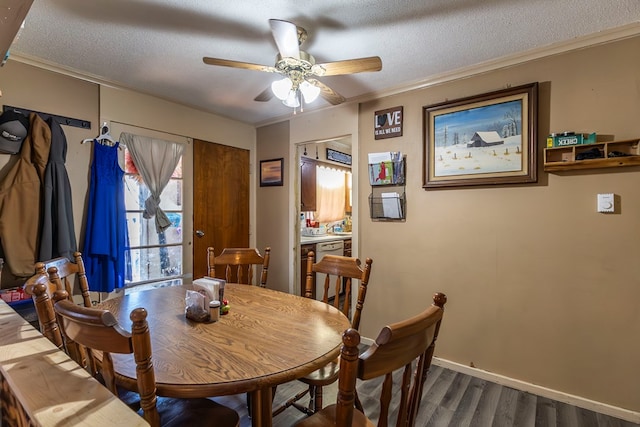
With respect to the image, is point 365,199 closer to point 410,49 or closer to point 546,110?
point 410,49

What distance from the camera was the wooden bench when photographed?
651 millimetres

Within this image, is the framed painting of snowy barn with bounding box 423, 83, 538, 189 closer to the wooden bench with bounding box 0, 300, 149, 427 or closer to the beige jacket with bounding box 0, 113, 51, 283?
the wooden bench with bounding box 0, 300, 149, 427

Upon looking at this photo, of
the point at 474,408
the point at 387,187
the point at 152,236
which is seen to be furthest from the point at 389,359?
A: the point at 152,236

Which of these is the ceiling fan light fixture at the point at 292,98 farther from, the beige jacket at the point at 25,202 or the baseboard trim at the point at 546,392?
the baseboard trim at the point at 546,392

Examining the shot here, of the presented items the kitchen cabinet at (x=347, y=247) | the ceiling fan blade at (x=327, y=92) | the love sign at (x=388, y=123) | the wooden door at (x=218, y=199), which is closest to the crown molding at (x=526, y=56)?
the love sign at (x=388, y=123)

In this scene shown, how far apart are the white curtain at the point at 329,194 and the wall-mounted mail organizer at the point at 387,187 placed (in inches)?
70.3

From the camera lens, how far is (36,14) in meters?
1.72

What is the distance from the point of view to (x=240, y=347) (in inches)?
46.9

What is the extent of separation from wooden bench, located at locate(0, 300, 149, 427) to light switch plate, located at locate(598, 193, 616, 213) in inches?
100

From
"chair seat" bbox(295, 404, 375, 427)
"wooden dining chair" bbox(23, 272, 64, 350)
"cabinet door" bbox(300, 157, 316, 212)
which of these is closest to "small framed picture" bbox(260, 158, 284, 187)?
"cabinet door" bbox(300, 157, 316, 212)

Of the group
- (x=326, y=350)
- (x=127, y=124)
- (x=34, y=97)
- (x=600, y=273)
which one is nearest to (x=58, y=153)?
(x=34, y=97)

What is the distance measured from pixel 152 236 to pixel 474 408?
2982mm

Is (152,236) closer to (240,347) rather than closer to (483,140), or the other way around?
(240,347)

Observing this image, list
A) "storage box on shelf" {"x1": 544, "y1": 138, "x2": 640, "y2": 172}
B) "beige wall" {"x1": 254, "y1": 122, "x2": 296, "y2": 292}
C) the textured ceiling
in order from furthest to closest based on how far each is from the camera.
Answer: "beige wall" {"x1": 254, "y1": 122, "x2": 296, "y2": 292}
"storage box on shelf" {"x1": 544, "y1": 138, "x2": 640, "y2": 172}
the textured ceiling
